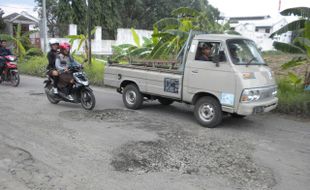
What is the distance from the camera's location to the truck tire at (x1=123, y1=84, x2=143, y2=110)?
8.12 meters

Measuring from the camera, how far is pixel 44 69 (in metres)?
15.5

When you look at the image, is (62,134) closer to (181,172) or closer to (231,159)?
(181,172)

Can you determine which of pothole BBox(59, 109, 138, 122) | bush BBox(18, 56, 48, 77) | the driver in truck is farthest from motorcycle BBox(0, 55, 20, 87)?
A: the driver in truck

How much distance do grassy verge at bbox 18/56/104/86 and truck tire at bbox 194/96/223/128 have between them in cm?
623

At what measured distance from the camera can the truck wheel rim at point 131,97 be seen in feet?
27.0

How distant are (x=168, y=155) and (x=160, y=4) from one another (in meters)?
40.5

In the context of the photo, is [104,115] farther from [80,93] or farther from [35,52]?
[35,52]

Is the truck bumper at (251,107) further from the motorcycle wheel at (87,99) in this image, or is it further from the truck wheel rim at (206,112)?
the motorcycle wheel at (87,99)

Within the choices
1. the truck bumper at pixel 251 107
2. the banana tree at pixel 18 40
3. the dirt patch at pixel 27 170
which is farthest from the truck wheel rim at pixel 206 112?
the banana tree at pixel 18 40

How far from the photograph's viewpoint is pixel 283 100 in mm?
8320

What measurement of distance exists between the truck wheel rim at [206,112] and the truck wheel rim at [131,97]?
2024 mm

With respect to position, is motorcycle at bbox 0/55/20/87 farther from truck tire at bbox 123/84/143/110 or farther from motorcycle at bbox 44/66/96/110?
truck tire at bbox 123/84/143/110

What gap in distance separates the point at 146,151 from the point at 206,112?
2.03 m

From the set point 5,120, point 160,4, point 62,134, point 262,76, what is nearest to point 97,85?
point 5,120
